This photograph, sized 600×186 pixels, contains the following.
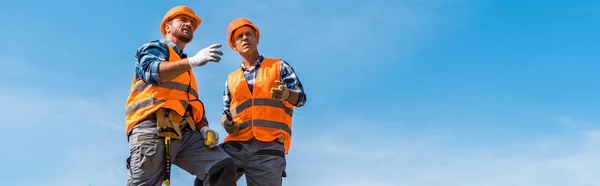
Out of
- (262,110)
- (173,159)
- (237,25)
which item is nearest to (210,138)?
(173,159)

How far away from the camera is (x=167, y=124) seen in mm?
6254

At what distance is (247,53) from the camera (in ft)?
25.4

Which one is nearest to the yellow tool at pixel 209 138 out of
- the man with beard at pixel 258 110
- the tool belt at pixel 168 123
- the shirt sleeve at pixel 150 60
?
the tool belt at pixel 168 123

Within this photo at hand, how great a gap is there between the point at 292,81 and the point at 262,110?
48 centimetres

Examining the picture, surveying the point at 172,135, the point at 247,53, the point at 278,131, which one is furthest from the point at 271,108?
the point at 172,135

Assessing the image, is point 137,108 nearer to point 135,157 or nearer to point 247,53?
point 135,157

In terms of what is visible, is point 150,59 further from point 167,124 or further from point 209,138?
point 209,138

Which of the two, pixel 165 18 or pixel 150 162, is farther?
pixel 165 18

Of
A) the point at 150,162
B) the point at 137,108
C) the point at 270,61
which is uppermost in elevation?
the point at 270,61

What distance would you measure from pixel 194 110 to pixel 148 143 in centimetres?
65

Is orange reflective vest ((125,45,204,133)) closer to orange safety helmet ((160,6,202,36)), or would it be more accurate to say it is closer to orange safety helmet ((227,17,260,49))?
orange safety helmet ((160,6,202,36))

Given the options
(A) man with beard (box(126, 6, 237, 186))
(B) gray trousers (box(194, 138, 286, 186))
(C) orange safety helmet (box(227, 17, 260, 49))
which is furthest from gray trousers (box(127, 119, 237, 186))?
(C) orange safety helmet (box(227, 17, 260, 49))

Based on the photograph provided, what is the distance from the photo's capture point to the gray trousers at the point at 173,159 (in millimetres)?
6223

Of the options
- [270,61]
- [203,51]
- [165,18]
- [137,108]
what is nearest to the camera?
[203,51]
